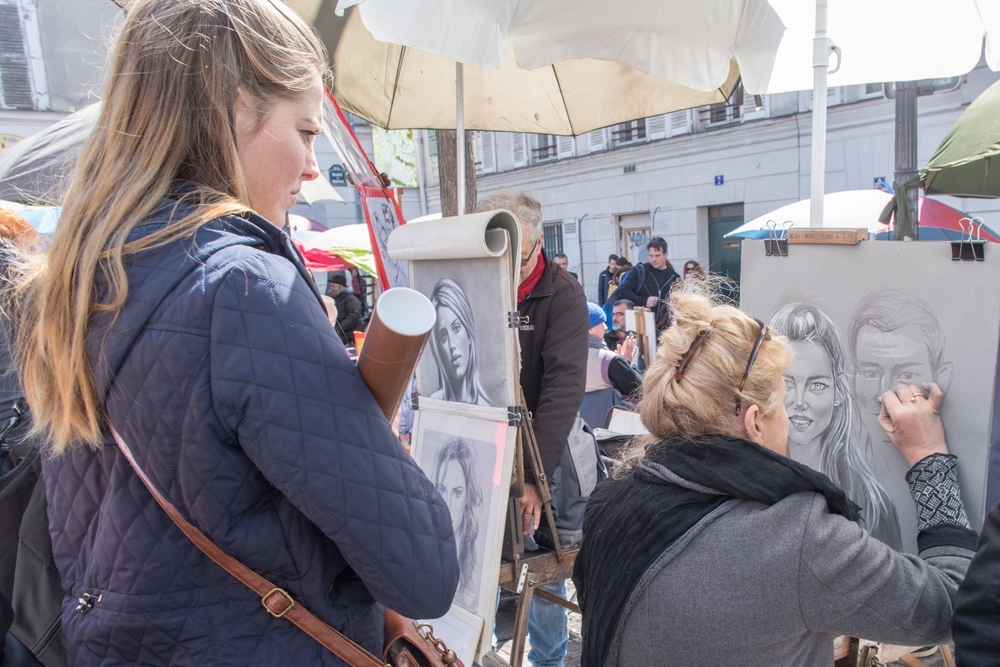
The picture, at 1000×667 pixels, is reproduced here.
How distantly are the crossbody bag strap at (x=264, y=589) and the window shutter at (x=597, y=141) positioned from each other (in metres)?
15.6

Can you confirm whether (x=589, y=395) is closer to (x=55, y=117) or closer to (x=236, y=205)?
(x=236, y=205)

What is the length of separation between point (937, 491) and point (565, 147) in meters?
15.8

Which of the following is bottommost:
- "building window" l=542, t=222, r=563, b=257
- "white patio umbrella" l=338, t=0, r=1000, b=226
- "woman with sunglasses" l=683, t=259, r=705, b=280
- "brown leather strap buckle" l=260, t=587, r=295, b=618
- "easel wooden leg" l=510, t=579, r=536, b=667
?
"easel wooden leg" l=510, t=579, r=536, b=667

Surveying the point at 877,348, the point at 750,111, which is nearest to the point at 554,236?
the point at 750,111

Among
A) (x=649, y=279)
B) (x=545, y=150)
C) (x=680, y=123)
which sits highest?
(x=545, y=150)

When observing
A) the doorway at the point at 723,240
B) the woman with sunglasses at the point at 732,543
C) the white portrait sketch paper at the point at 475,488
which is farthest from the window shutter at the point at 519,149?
the woman with sunglasses at the point at 732,543

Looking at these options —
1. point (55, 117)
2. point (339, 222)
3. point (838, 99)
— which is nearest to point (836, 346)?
point (838, 99)

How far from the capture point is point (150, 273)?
2.86ft

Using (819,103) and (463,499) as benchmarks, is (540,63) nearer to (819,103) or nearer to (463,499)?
(819,103)

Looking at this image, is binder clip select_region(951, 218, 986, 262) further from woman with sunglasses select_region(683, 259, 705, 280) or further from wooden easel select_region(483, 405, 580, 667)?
wooden easel select_region(483, 405, 580, 667)

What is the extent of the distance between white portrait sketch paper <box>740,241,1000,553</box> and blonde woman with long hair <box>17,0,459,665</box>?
1.38 metres

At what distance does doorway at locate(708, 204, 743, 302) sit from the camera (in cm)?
1335

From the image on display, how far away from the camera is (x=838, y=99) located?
1152 centimetres

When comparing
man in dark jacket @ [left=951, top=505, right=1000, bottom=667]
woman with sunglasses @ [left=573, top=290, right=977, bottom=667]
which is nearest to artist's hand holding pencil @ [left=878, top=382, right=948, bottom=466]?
woman with sunglasses @ [left=573, top=290, right=977, bottom=667]
